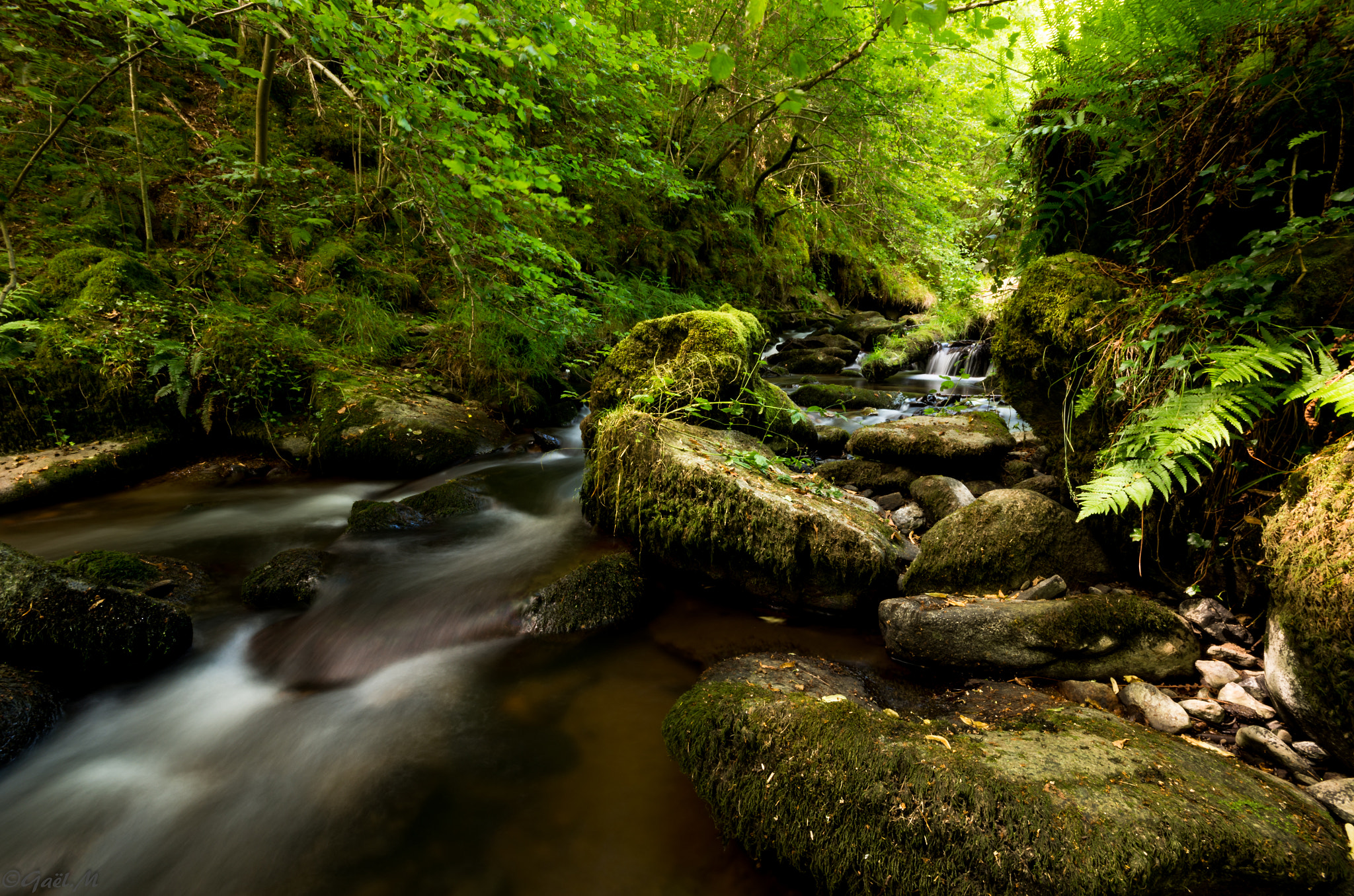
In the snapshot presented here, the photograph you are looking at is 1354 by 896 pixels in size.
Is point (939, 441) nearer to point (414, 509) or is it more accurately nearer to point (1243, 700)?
point (1243, 700)

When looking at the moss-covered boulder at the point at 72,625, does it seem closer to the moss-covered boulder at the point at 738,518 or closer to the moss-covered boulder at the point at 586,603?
the moss-covered boulder at the point at 586,603

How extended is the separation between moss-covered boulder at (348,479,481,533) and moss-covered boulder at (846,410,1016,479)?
4081mm

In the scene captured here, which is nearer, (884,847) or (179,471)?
(884,847)

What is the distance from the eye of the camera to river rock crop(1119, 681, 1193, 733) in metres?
2.15

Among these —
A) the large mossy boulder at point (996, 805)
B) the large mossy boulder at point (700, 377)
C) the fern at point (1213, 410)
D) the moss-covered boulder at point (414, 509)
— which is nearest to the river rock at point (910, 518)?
the large mossy boulder at point (700, 377)

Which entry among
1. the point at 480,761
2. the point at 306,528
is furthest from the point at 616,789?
the point at 306,528

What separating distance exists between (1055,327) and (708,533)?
102 inches

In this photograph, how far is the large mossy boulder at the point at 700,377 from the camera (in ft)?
15.8

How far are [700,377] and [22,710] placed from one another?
4618mm

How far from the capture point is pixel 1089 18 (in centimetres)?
326

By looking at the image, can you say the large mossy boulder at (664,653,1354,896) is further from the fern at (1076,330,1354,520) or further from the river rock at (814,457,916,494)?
the river rock at (814,457,916,494)

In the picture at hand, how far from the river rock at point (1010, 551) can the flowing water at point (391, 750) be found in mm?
639

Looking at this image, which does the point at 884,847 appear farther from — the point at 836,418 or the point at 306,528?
the point at 836,418

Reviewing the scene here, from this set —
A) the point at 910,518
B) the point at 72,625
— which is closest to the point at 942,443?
the point at 910,518
